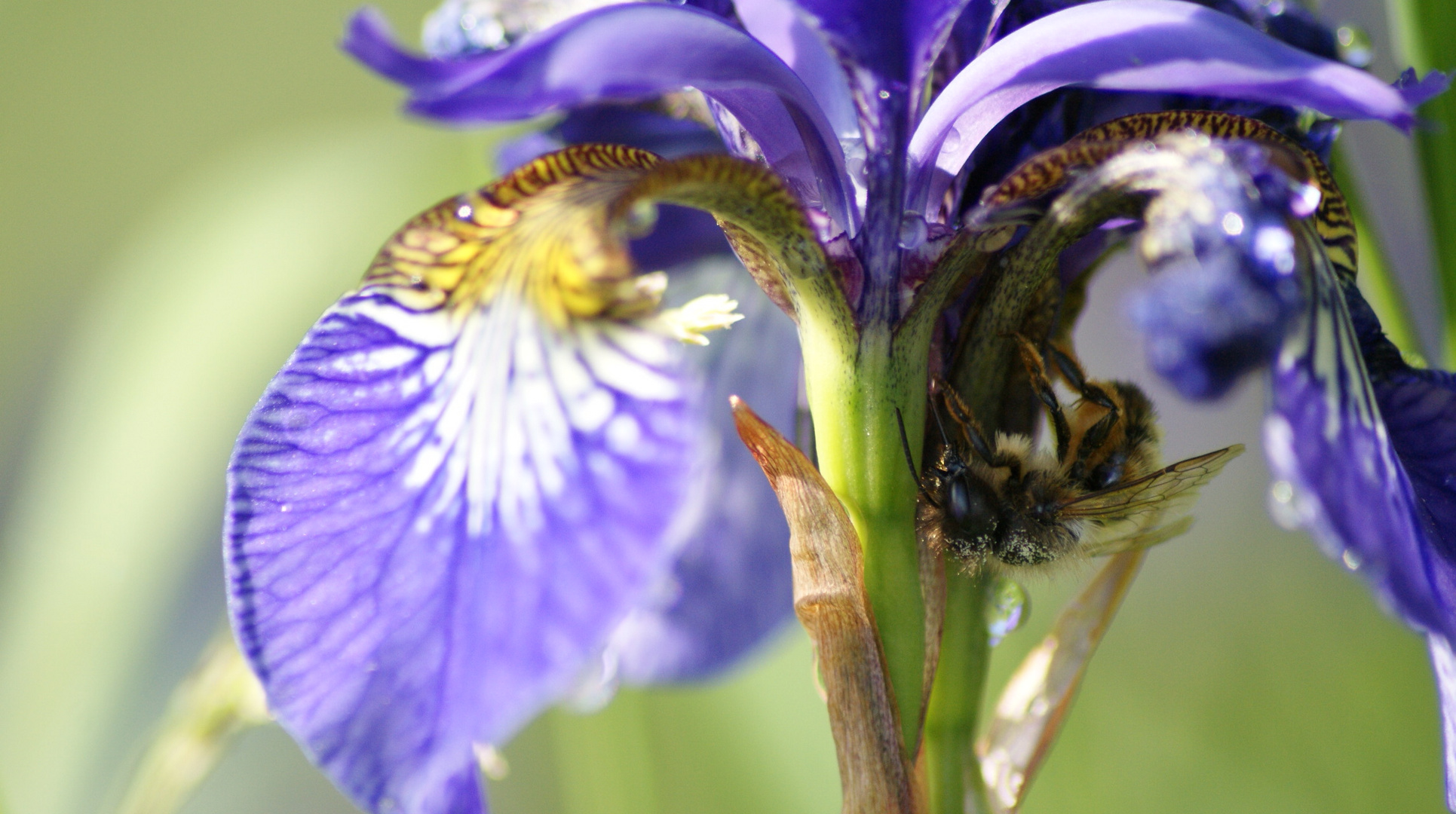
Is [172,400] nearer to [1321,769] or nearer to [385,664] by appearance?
[385,664]

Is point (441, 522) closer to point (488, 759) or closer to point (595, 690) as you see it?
point (488, 759)

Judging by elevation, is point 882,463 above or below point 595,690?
above

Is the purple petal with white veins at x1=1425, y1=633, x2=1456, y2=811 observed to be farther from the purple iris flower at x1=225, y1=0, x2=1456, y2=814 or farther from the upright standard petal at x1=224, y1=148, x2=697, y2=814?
the upright standard petal at x1=224, y1=148, x2=697, y2=814

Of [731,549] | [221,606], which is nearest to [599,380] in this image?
[731,549]

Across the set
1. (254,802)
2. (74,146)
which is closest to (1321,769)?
(254,802)

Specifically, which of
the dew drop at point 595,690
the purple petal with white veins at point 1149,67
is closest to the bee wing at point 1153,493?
the purple petal with white veins at point 1149,67
